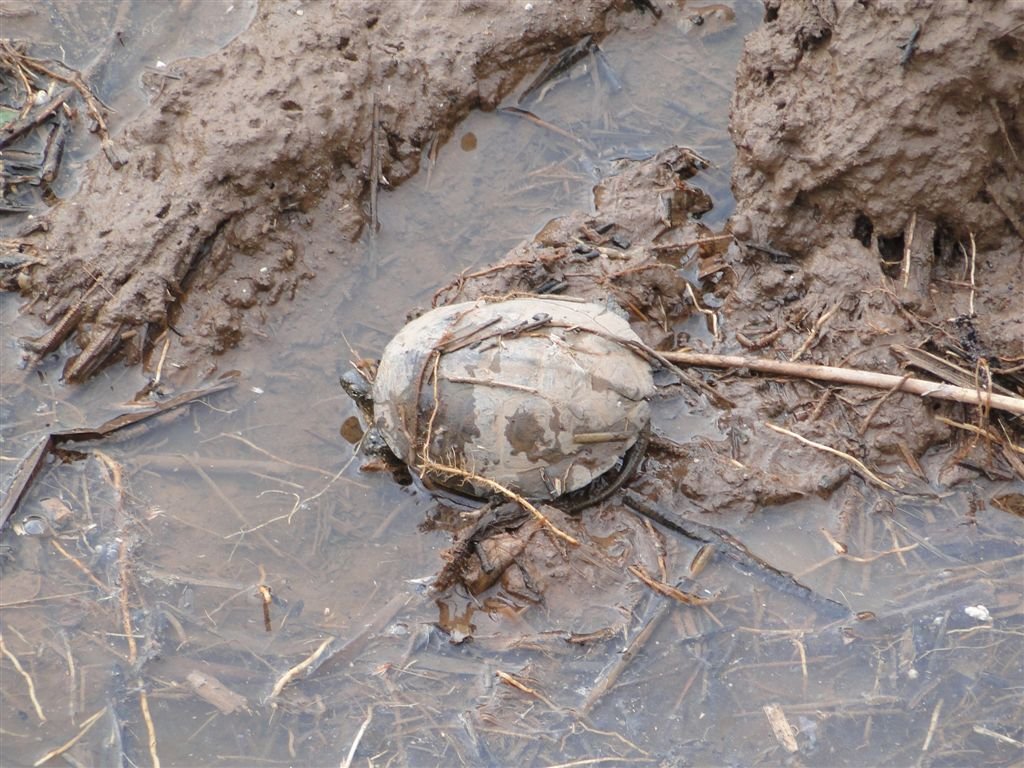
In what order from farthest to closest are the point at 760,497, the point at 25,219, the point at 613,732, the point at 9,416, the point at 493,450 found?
the point at 25,219
the point at 9,416
the point at 760,497
the point at 493,450
the point at 613,732

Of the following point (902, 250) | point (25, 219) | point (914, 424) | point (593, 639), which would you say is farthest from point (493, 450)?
point (25, 219)

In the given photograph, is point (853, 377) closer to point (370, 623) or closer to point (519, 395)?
point (519, 395)

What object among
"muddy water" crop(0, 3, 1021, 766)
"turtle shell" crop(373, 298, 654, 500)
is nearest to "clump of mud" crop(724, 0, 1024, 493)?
"muddy water" crop(0, 3, 1021, 766)

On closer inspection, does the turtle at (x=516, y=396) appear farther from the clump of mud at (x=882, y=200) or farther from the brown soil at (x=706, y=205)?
the clump of mud at (x=882, y=200)

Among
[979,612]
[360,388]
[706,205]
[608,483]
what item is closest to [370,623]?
[360,388]

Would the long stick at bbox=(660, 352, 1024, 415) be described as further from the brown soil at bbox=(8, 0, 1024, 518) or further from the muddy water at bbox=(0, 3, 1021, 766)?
the muddy water at bbox=(0, 3, 1021, 766)

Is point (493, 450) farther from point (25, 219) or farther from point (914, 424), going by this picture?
point (25, 219)
